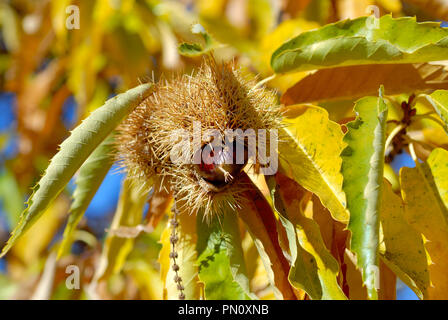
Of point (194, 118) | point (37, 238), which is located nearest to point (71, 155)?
point (194, 118)

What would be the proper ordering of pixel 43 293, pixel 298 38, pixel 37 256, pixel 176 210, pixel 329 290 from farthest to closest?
pixel 37 256, pixel 43 293, pixel 176 210, pixel 298 38, pixel 329 290

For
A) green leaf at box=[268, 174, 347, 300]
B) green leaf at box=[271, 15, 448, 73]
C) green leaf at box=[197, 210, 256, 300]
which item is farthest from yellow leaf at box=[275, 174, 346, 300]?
green leaf at box=[271, 15, 448, 73]

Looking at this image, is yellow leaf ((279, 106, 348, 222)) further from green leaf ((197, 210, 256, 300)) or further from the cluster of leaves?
green leaf ((197, 210, 256, 300))

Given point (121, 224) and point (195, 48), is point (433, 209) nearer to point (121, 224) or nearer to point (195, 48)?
point (195, 48)

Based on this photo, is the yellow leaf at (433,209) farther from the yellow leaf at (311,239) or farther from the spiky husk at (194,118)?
the spiky husk at (194,118)
